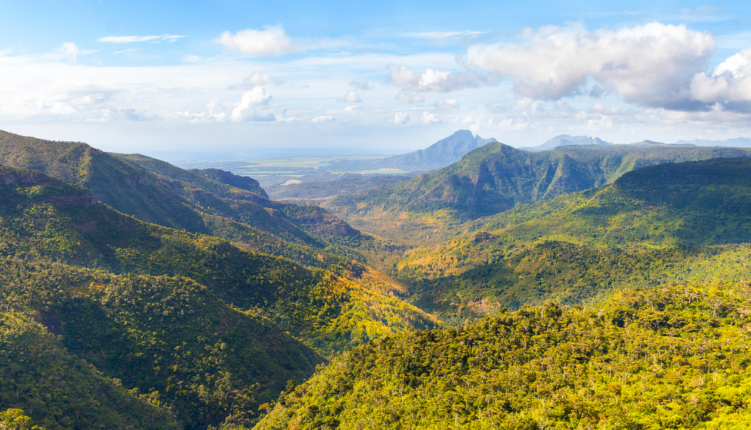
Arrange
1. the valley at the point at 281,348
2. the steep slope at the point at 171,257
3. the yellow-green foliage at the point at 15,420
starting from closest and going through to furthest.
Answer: the yellow-green foliage at the point at 15,420, the valley at the point at 281,348, the steep slope at the point at 171,257

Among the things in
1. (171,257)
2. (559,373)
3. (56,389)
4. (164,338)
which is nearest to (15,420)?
(56,389)

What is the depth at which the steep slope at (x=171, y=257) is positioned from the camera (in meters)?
128

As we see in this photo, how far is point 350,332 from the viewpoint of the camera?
145500mm

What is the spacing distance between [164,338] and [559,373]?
102683 mm

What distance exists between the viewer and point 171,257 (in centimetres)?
14362

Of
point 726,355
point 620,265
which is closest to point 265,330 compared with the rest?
point 726,355

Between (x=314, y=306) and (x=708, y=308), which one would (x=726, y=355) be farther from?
(x=314, y=306)

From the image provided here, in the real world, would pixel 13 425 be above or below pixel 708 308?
below

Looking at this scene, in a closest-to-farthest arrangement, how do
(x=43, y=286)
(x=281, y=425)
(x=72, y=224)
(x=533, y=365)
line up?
(x=533, y=365) → (x=281, y=425) → (x=43, y=286) → (x=72, y=224)

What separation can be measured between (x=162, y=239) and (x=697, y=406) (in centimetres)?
16881

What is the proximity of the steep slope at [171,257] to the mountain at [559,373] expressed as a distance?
58.0 m

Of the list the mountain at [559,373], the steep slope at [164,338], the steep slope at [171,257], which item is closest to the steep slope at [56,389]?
the steep slope at [164,338]

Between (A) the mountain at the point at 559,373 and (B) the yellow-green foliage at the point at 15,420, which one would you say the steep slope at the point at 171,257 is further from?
(B) the yellow-green foliage at the point at 15,420

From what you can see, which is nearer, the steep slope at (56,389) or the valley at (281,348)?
the valley at (281,348)
